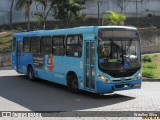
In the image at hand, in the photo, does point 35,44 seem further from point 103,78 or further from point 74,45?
point 103,78

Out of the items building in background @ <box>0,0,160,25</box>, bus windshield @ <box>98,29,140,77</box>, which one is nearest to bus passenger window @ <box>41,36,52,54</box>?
bus windshield @ <box>98,29,140,77</box>

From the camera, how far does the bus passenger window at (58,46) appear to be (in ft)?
56.1

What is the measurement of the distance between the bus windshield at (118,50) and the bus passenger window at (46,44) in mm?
4638

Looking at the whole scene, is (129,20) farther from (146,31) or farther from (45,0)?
(45,0)

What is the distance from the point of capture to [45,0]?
3697 centimetres

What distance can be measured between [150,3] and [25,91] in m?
53.8

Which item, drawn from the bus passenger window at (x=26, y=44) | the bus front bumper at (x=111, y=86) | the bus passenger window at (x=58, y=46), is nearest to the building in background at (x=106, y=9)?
the bus passenger window at (x=26, y=44)

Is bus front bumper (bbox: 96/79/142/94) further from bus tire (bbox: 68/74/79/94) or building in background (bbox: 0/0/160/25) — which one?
building in background (bbox: 0/0/160/25)

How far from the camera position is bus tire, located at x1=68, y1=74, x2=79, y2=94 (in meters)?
15.9

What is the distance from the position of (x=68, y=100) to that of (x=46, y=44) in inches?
210

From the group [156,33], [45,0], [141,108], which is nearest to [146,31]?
[156,33]

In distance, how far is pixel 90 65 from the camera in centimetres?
1466

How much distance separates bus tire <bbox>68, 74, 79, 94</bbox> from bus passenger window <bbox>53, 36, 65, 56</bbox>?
1304 millimetres

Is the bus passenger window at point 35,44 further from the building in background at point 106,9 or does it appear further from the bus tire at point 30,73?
the building in background at point 106,9
